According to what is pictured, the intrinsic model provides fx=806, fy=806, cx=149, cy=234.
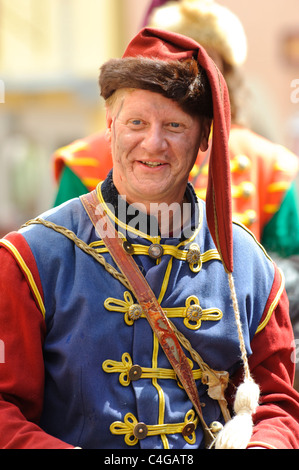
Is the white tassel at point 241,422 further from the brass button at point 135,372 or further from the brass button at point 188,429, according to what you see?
the brass button at point 135,372

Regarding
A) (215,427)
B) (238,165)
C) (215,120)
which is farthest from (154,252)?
(238,165)

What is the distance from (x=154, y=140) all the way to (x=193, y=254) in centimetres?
37

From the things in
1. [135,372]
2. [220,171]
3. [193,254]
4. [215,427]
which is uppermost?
[220,171]

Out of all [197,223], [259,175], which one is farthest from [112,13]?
[197,223]

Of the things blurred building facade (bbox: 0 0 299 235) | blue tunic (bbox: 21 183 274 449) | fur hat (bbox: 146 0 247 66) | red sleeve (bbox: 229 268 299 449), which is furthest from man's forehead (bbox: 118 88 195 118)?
blurred building facade (bbox: 0 0 299 235)

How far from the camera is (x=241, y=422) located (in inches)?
87.7

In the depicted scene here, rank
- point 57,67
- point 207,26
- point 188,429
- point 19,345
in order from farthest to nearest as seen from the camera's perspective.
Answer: point 57,67 → point 207,26 → point 188,429 → point 19,345

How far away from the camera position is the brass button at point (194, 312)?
7.48 ft

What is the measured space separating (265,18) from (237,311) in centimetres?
1081

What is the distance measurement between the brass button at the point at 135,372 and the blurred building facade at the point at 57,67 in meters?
10.3

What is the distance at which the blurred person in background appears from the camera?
338cm

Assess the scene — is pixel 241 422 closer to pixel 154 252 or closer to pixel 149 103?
pixel 154 252

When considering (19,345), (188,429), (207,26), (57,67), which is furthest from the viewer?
(57,67)

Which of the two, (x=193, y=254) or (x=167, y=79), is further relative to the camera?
(x=193, y=254)
